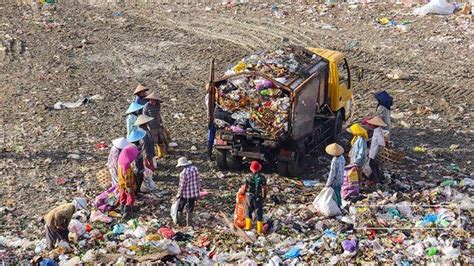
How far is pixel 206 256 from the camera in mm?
9945

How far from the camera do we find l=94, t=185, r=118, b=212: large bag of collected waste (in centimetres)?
1117

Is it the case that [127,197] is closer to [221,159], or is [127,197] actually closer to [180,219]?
[180,219]

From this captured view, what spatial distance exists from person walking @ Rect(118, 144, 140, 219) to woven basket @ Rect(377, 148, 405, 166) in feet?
14.2

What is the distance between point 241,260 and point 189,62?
9.62 meters

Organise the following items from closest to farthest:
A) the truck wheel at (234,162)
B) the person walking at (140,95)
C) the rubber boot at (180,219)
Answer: the rubber boot at (180,219)
the truck wheel at (234,162)
the person walking at (140,95)

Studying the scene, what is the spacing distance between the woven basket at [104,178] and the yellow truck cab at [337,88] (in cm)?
418

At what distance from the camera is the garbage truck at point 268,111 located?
39.1 ft

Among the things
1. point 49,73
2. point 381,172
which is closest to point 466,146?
point 381,172

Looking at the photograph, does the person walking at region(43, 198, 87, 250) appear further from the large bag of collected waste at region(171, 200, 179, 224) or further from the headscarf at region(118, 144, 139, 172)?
the large bag of collected waste at region(171, 200, 179, 224)

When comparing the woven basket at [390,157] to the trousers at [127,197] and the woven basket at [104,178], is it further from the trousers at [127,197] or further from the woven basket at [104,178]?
the woven basket at [104,178]

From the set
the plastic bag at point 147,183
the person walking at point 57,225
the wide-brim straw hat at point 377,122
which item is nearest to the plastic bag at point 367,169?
the wide-brim straw hat at point 377,122

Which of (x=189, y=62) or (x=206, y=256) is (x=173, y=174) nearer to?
(x=206, y=256)

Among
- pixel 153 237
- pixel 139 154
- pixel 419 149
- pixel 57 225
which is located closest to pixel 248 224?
pixel 153 237

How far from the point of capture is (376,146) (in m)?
12.1
